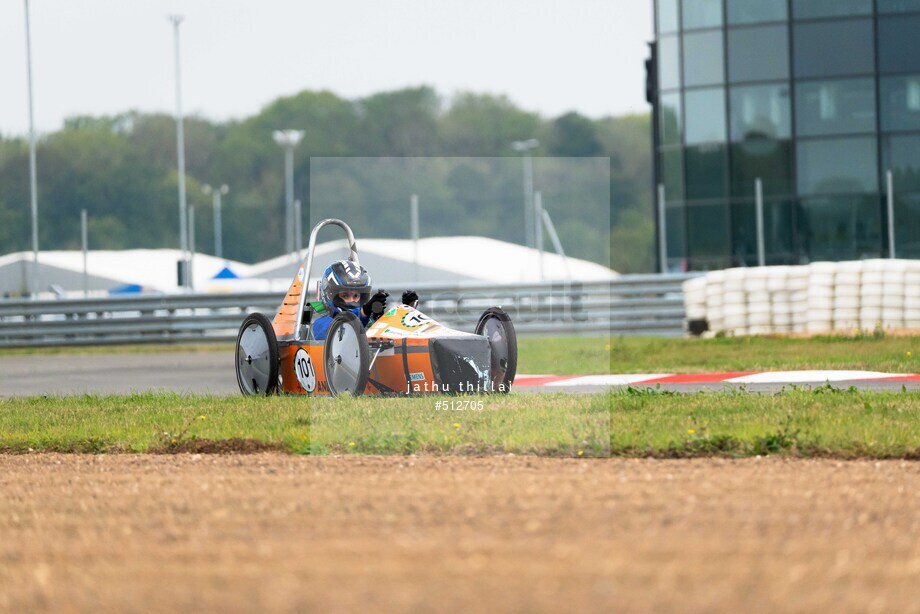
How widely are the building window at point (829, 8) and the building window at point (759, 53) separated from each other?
51 centimetres

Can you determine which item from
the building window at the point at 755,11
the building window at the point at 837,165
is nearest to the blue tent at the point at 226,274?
the building window at the point at 755,11

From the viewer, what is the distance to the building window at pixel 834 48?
3362cm

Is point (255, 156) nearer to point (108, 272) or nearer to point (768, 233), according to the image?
point (108, 272)

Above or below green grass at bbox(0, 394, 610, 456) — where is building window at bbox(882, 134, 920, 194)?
above

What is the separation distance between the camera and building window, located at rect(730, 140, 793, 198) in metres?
34.7

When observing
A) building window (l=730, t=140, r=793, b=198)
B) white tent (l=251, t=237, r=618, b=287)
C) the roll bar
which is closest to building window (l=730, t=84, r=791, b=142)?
building window (l=730, t=140, r=793, b=198)

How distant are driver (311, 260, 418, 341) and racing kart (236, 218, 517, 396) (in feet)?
0.34

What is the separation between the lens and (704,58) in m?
35.1

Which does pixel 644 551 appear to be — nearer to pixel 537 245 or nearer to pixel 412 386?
pixel 412 386

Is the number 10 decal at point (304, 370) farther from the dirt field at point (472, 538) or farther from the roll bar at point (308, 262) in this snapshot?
the dirt field at point (472, 538)

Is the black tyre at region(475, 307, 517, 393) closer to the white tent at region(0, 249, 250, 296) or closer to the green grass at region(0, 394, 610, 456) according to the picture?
the green grass at region(0, 394, 610, 456)

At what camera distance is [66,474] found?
28.5ft

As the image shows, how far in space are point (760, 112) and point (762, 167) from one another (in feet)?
4.12

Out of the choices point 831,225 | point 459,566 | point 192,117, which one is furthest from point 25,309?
point 192,117
